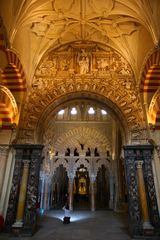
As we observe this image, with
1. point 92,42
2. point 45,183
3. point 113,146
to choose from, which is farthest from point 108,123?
point 92,42

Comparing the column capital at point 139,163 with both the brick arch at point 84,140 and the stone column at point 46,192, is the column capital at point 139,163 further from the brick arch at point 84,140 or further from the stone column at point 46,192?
the stone column at point 46,192

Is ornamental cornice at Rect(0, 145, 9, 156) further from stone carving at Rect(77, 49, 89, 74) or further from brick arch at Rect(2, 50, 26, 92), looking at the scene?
stone carving at Rect(77, 49, 89, 74)

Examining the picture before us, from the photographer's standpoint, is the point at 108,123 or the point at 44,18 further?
the point at 108,123

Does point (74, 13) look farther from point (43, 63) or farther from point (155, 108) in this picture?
point (155, 108)

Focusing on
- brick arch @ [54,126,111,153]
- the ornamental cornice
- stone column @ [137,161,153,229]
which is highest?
brick arch @ [54,126,111,153]

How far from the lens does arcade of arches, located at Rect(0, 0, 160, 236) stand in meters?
6.16

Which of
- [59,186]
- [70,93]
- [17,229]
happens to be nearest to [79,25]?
[70,93]

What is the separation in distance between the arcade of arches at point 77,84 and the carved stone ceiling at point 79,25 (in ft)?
0.11

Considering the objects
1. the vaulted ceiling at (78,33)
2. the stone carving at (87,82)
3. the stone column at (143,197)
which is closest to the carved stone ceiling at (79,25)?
the vaulted ceiling at (78,33)

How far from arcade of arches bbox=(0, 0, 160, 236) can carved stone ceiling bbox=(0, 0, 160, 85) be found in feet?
0.11

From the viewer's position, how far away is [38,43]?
836cm

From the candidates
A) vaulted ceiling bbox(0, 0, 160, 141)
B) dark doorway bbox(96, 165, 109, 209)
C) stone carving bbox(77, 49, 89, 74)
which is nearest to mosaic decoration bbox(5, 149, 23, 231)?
vaulted ceiling bbox(0, 0, 160, 141)

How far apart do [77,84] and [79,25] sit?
2.63 meters

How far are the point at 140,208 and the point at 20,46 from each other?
25.5 feet
